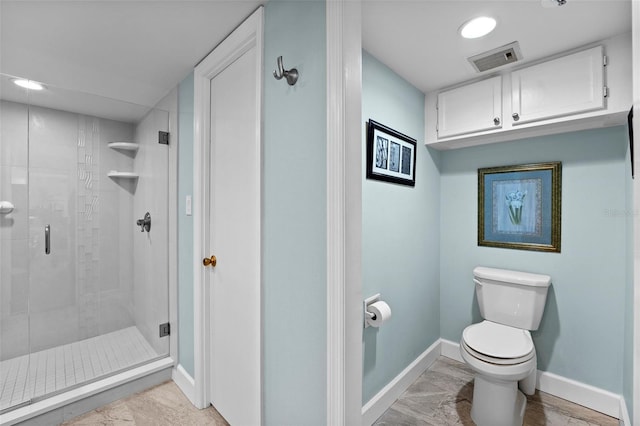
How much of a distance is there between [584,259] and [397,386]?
1520 millimetres

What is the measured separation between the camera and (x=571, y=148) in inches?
76.6

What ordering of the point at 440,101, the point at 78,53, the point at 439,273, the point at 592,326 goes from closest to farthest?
1. the point at 78,53
2. the point at 592,326
3. the point at 440,101
4. the point at 439,273

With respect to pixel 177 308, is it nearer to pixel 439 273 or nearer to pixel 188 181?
pixel 188 181

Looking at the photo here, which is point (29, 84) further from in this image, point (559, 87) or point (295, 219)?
point (559, 87)

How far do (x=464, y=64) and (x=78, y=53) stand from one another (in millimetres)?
2348

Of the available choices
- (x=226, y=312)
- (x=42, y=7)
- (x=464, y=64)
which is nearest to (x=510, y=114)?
(x=464, y=64)

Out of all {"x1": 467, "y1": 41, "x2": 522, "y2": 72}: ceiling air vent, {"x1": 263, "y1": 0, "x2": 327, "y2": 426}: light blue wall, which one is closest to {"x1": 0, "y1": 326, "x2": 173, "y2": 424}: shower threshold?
{"x1": 263, "y1": 0, "x2": 327, "y2": 426}: light blue wall

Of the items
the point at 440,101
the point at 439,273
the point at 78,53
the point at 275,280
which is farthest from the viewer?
the point at 439,273

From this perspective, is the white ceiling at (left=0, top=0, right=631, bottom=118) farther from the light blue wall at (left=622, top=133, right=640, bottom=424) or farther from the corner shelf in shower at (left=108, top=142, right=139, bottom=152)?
the light blue wall at (left=622, top=133, right=640, bottom=424)

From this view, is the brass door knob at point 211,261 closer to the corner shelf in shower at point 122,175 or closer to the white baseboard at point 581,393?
the corner shelf in shower at point 122,175

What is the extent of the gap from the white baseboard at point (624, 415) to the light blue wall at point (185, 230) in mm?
2577

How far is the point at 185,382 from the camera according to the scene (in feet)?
6.41

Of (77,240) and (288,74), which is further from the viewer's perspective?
(77,240)

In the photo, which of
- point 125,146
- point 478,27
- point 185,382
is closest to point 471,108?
point 478,27
